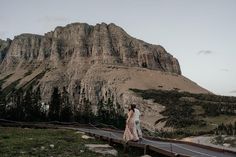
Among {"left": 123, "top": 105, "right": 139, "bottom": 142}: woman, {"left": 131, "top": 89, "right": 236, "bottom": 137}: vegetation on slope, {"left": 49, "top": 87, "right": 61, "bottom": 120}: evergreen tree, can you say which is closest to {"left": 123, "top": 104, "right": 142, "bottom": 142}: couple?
{"left": 123, "top": 105, "right": 139, "bottom": 142}: woman

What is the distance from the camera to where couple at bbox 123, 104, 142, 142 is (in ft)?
85.2

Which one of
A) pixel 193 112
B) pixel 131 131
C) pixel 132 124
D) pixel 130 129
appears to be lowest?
pixel 131 131

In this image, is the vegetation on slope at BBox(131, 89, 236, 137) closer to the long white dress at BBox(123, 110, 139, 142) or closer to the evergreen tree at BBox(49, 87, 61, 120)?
the evergreen tree at BBox(49, 87, 61, 120)

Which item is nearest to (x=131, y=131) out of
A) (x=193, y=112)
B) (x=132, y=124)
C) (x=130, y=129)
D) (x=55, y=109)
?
(x=130, y=129)

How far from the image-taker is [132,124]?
2586 centimetres

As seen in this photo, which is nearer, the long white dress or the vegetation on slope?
the long white dress

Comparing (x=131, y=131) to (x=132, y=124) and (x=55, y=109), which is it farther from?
(x=55, y=109)

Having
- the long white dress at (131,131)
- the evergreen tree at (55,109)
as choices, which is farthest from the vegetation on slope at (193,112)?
the long white dress at (131,131)

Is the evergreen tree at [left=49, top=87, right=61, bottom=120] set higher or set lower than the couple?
higher

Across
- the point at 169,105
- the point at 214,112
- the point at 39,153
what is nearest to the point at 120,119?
the point at 214,112

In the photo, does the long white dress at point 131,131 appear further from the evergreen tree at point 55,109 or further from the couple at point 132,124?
the evergreen tree at point 55,109

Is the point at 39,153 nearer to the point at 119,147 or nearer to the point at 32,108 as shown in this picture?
the point at 119,147

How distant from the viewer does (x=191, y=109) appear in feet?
552

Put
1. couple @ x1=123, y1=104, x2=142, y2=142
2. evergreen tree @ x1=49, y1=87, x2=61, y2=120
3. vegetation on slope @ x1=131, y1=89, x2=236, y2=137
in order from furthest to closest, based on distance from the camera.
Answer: vegetation on slope @ x1=131, y1=89, x2=236, y2=137 → evergreen tree @ x1=49, y1=87, x2=61, y2=120 → couple @ x1=123, y1=104, x2=142, y2=142
